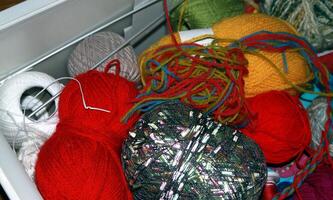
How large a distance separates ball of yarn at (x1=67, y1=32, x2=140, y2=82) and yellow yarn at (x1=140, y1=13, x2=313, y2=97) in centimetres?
4

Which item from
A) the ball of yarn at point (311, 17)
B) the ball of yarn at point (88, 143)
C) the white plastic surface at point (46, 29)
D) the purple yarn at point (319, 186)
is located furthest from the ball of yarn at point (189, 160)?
the ball of yarn at point (311, 17)

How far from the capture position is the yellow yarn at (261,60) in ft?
2.84

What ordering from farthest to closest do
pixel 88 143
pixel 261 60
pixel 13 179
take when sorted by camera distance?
pixel 261 60 → pixel 88 143 → pixel 13 179

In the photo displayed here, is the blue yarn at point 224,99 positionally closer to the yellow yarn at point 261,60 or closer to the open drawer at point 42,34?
the yellow yarn at point 261,60

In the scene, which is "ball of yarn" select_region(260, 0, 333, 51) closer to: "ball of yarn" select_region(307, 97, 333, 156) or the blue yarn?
"ball of yarn" select_region(307, 97, 333, 156)

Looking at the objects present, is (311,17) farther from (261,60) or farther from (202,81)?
(202,81)

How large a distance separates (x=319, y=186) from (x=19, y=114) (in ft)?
1.92

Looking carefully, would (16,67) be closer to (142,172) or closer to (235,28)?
(142,172)

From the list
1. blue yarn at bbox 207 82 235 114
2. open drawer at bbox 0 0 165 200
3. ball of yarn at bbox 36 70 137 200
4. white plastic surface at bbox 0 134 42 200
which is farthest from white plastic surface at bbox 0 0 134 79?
blue yarn at bbox 207 82 235 114

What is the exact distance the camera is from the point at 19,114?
0.78 m

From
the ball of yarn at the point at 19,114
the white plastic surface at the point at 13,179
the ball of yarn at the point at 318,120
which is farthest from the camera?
the ball of yarn at the point at 318,120

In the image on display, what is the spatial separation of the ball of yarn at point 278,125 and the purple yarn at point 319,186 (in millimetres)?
58

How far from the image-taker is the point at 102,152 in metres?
0.75

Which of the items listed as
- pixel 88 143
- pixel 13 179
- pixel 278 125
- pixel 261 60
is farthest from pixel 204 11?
pixel 13 179
